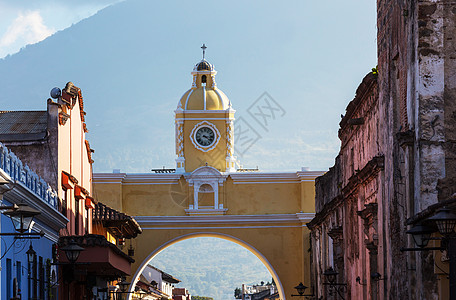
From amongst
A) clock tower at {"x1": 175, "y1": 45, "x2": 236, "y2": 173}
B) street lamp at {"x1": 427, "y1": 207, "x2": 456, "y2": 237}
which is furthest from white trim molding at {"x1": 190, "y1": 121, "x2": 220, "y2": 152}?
street lamp at {"x1": 427, "y1": 207, "x2": 456, "y2": 237}

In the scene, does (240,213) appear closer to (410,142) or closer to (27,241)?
(27,241)

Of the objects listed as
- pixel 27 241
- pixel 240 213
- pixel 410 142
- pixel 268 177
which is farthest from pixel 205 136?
pixel 410 142

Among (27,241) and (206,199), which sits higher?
(206,199)

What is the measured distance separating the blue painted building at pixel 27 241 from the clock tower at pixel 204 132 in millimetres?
20568

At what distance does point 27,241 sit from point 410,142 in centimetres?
703

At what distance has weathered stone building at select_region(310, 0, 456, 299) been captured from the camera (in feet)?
46.8

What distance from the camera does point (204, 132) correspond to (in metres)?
43.5

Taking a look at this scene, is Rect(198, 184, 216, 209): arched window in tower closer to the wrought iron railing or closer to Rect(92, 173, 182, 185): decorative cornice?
Rect(92, 173, 182, 185): decorative cornice

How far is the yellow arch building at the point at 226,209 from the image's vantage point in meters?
41.0

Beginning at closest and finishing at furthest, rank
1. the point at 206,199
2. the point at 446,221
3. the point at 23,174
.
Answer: the point at 446,221 < the point at 23,174 < the point at 206,199

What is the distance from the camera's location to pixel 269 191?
4159 cm

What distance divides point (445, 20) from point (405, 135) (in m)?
1.62

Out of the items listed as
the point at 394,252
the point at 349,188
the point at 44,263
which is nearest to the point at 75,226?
the point at 44,263

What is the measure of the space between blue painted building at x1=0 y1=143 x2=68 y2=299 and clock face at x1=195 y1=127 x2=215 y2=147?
2081 centimetres
